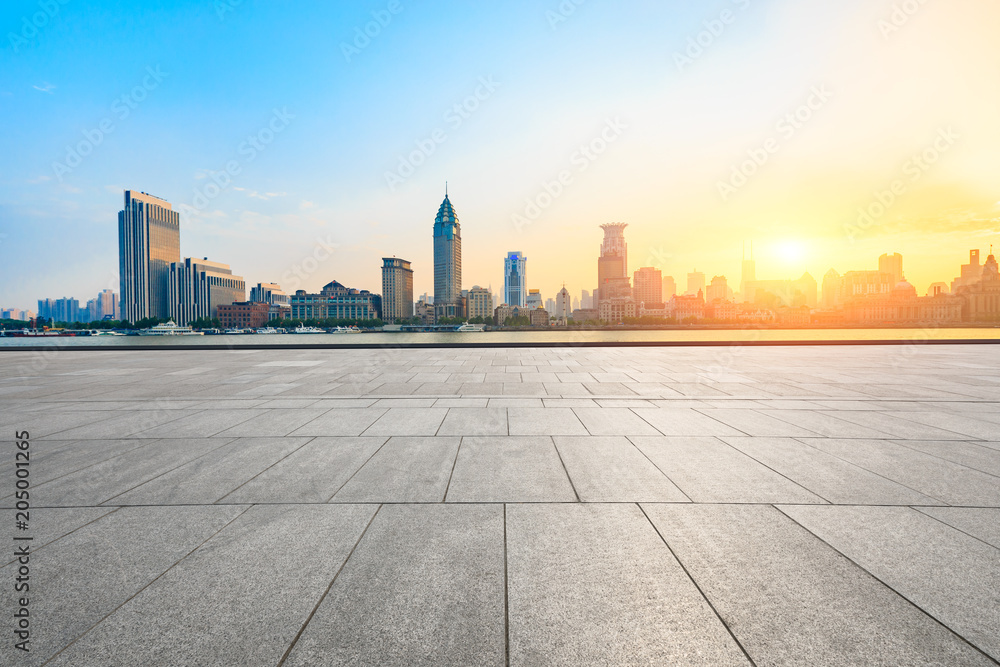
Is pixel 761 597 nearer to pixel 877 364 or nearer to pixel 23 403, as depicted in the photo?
pixel 23 403

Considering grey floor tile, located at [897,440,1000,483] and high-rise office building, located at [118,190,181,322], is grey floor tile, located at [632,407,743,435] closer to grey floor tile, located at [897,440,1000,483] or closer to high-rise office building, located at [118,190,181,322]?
grey floor tile, located at [897,440,1000,483]

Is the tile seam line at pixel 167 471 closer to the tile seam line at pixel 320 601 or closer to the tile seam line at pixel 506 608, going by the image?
the tile seam line at pixel 320 601

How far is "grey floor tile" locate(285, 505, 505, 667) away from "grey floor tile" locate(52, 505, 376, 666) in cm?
18

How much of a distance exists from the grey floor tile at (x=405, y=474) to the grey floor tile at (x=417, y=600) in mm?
641

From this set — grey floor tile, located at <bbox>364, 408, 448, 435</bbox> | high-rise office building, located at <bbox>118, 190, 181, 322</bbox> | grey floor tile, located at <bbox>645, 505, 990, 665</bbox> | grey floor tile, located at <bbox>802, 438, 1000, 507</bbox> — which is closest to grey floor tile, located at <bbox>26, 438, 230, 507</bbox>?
grey floor tile, located at <bbox>364, 408, 448, 435</bbox>

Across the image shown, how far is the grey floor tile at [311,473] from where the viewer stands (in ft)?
15.7

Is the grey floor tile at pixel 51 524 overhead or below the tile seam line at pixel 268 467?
below

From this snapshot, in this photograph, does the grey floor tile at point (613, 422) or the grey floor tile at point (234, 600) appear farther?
the grey floor tile at point (613, 422)

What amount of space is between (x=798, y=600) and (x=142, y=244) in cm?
15673

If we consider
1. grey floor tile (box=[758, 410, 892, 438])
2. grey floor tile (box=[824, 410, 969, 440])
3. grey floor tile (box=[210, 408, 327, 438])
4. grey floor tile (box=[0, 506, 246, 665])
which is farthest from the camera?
grey floor tile (box=[210, 408, 327, 438])

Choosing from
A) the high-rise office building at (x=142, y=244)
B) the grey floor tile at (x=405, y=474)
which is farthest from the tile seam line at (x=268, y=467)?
the high-rise office building at (x=142, y=244)

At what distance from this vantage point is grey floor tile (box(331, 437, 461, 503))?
4.75 meters

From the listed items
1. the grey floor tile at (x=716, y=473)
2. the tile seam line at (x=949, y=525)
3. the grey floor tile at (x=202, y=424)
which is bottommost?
the tile seam line at (x=949, y=525)

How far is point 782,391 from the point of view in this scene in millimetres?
11359
